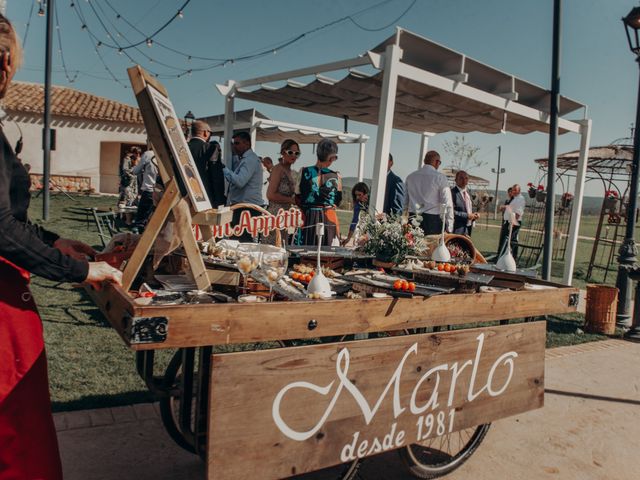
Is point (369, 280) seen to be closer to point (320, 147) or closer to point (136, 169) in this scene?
point (320, 147)

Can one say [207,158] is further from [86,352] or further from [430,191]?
[430,191]

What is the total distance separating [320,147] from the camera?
15.5ft

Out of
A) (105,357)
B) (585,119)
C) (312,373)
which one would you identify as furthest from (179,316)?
(585,119)

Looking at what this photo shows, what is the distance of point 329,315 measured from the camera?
2.00 m

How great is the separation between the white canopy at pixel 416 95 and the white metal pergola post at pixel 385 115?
0.03 feet

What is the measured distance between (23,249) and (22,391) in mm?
424

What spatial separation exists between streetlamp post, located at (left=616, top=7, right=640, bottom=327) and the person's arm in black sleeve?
640 centimetres

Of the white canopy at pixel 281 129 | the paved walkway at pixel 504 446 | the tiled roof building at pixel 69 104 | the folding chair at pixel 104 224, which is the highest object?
the tiled roof building at pixel 69 104

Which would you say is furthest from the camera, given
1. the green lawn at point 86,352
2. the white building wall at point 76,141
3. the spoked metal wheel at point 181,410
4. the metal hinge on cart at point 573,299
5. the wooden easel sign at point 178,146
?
the white building wall at point 76,141

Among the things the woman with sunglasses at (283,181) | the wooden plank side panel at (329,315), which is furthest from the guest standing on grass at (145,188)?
the wooden plank side panel at (329,315)

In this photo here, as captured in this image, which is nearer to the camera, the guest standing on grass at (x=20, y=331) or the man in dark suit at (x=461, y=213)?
the guest standing on grass at (x=20, y=331)

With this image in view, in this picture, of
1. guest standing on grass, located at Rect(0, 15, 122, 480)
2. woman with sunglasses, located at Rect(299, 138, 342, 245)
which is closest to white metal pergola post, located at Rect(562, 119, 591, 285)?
woman with sunglasses, located at Rect(299, 138, 342, 245)

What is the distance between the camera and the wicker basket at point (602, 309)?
19.9 ft

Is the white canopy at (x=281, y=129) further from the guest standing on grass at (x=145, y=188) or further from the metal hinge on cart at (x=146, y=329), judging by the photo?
the metal hinge on cart at (x=146, y=329)
